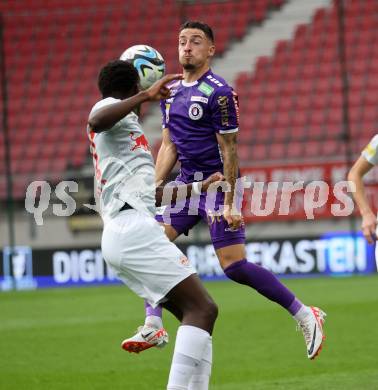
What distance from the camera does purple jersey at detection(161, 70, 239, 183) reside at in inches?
282

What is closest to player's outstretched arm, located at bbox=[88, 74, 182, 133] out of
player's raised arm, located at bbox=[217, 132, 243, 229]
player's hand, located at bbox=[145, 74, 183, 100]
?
player's hand, located at bbox=[145, 74, 183, 100]

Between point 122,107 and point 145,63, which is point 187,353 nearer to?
point 122,107

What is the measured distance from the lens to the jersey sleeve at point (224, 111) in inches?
281

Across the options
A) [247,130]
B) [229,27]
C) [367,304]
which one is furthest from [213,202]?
[229,27]

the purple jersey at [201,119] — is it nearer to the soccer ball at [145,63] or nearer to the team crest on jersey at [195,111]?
the team crest on jersey at [195,111]

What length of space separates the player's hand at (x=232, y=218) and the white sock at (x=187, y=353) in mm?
1429

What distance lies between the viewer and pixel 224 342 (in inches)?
360

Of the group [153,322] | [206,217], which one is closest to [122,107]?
[153,322]

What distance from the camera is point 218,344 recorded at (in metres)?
9.03

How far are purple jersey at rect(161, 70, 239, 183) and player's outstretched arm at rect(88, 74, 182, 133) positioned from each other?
2106 mm

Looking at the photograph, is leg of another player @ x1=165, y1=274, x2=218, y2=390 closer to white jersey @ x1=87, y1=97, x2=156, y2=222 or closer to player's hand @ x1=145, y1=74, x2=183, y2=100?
white jersey @ x1=87, y1=97, x2=156, y2=222

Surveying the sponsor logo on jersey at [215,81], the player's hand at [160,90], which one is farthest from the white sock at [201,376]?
the sponsor logo on jersey at [215,81]

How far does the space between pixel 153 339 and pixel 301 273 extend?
29.1 feet

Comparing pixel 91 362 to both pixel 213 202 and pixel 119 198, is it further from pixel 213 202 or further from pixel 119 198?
pixel 119 198
